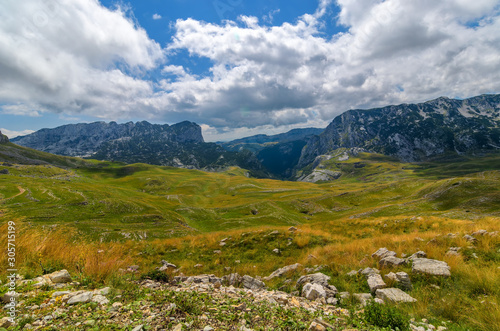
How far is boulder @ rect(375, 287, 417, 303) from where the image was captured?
713 cm

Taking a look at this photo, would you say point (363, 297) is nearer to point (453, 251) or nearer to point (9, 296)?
point (453, 251)

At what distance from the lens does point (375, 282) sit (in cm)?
839

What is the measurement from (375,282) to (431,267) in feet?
8.90

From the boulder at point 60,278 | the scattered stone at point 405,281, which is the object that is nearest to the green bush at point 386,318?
the scattered stone at point 405,281

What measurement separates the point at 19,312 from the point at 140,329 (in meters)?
3.23

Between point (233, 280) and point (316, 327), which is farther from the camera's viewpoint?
point (233, 280)

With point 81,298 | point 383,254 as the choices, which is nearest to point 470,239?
point 383,254

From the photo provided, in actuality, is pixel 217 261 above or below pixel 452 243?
below

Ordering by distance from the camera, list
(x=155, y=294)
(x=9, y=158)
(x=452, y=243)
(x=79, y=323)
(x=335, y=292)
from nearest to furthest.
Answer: (x=79, y=323) → (x=155, y=294) → (x=335, y=292) → (x=452, y=243) → (x=9, y=158)

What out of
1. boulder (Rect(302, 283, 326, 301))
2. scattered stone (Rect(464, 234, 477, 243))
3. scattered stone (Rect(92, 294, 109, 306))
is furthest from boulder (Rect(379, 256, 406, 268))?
scattered stone (Rect(92, 294, 109, 306))

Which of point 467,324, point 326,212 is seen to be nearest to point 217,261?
point 467,324

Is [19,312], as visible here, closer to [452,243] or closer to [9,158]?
[452,243]

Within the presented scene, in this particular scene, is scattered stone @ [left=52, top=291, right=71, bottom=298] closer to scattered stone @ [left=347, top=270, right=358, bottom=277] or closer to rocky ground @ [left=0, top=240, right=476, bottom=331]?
rocky ground @ [left=0, top=240, right=476, bottom=331]

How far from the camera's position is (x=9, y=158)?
627 ft
